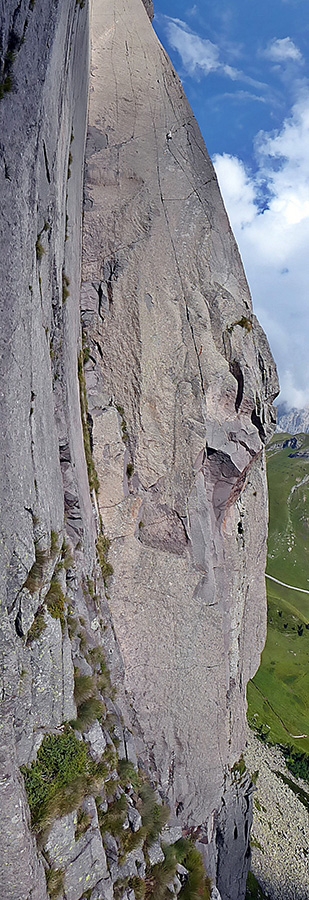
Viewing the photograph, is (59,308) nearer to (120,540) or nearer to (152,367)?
(152,367)

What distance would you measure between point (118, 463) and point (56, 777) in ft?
27.3

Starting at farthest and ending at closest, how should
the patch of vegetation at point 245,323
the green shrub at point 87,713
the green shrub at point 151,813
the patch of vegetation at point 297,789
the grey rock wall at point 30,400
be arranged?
the patch of vegetation at point 297,789 < the patch of vegetation at point 245,323 < the green shrub at point 151,813 < the green shrub at point 87,713 < the grey rock wall at point 30,400

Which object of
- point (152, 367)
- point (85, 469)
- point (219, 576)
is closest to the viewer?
point (85, 469)

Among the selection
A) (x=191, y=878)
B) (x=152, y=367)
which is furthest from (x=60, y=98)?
(x=191, y=878)

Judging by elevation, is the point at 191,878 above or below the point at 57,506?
below

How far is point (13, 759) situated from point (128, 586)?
663 centimetres

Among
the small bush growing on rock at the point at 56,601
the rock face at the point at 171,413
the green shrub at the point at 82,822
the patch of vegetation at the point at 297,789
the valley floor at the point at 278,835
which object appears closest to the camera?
the green shrub at the point at 82,822

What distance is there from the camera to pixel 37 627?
28.6ft

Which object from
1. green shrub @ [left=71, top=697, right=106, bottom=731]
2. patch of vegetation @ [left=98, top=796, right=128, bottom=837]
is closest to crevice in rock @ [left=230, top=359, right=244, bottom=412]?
green shrub @ [left=71, top=697, right=106, bottom=731]

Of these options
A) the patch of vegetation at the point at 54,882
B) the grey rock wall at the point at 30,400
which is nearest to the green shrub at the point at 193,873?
the patch of vegetation at the point at 54,882

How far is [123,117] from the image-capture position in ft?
55.0

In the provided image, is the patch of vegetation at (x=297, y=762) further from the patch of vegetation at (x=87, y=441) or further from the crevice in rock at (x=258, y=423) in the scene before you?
the patch of vegetation at (x=87, y=441)

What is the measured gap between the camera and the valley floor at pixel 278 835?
101ft

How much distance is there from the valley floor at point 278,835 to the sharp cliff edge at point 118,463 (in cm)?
1989
